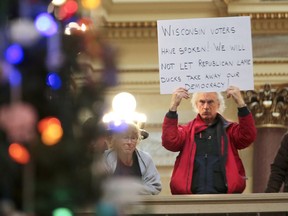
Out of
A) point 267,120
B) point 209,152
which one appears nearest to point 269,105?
point 267,120

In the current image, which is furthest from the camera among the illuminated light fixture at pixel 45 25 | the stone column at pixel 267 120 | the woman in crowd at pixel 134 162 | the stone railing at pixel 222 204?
the stone column at pixel 267 120

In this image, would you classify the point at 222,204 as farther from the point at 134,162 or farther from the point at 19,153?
the point at 19,153

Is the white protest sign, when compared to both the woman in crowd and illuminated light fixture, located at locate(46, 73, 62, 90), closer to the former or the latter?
the woman in crowd

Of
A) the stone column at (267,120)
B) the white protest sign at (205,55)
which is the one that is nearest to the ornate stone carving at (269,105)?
the stone column at (267,120)

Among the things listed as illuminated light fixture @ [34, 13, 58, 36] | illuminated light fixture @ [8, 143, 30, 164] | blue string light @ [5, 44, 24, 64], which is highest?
illuminated light fixture @ [34, 13, 58, 36]

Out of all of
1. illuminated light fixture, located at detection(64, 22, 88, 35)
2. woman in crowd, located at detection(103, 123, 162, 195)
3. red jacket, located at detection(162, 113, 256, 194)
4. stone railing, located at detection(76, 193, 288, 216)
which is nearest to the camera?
illuminated light fixture, located at detection(64, 22, 88, 35)

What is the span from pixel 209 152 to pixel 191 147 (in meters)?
0.13

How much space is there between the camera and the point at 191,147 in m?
8.40

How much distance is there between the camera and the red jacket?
27.2ft

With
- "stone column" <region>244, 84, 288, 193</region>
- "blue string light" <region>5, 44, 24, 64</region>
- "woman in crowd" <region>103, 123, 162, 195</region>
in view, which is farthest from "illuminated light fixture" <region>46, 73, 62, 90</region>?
"stone column" <region>244, 84, 288, 193</region>

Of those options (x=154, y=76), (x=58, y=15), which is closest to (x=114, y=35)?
(x=154, y=76)

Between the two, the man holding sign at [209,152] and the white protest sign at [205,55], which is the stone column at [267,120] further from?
the man holding sign at [209,152]

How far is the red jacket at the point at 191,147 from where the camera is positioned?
27.2ft

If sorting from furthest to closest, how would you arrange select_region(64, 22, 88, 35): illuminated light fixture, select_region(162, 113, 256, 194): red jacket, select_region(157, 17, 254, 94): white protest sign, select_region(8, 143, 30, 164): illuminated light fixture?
select_region(157, 17, 254, 94): white protest sign < select_region(162, 113, 256, 194): red jacket < select_region(64, 22, 88, 35): illuminated light fixture < select_region(8, 143, 30, 164): illuminated light fixture
